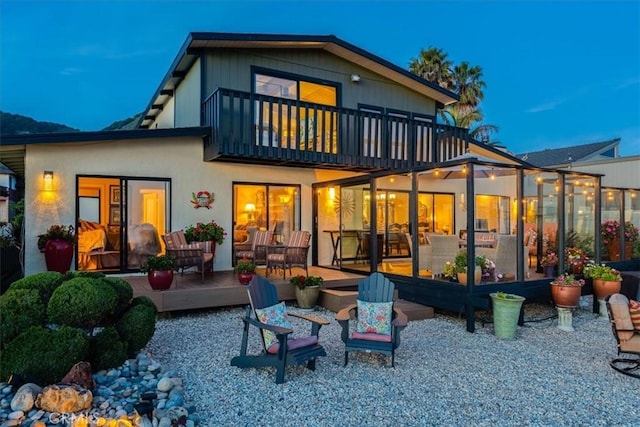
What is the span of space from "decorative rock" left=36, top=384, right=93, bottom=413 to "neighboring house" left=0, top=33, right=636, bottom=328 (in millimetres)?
5211

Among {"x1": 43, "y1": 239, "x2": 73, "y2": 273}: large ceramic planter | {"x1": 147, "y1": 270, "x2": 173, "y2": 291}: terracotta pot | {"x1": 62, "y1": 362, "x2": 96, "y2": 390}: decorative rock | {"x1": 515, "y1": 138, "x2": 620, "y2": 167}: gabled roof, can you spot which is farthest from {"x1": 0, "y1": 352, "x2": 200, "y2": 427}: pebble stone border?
{"x1": 515, "y1": 138, "x2": 620, "y2": 167}: gabled roof

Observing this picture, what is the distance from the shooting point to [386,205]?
938 cm

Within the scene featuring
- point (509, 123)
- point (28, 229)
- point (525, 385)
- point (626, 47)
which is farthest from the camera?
point (509, 123)

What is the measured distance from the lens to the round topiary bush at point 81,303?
406 cm

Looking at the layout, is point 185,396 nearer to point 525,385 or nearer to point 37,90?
point 525,385

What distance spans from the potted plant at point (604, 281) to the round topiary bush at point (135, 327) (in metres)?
7.67

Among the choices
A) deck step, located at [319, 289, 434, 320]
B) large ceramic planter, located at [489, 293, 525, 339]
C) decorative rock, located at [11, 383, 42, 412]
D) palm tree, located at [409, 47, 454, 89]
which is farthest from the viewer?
palm tree, located at [409, 47, 454, 89]

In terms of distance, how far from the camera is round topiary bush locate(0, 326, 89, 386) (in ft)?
11.8

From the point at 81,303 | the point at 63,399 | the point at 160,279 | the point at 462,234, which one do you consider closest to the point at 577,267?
the point at 462,234

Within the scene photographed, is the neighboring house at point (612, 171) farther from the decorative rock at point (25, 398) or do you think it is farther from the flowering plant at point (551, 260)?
the decorative rock at point (25, 398)

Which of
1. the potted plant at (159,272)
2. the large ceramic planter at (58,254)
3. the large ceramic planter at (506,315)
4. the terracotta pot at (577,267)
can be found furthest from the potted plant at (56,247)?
the terracotta pot at (577,267)

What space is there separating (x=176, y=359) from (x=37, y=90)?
371 feet

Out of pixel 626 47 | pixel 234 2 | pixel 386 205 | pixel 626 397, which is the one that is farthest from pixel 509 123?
pixel 626 397

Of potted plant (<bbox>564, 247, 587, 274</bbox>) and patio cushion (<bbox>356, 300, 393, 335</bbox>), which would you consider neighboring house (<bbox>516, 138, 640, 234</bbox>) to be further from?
patio cushion (<bbox>356, 300, 393, 335</bbox>)
